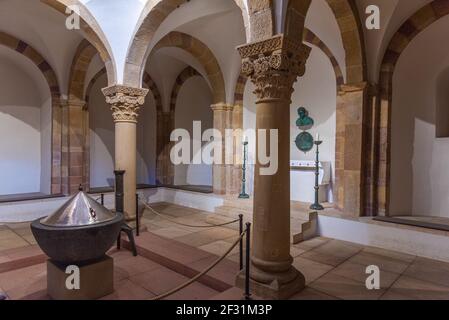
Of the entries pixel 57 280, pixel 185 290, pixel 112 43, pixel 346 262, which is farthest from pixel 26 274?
pixel 346 262

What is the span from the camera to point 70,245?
2.60 meters

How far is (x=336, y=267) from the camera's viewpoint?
3561 millimetres

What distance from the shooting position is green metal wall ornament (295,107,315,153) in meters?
6.36

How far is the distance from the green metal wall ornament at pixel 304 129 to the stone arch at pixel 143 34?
337 cm

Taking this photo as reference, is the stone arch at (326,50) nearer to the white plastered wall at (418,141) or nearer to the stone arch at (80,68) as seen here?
the white plastered wall at (418,141)

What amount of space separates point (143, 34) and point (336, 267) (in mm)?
4429

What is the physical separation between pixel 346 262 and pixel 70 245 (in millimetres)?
3200

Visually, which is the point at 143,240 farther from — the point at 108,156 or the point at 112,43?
the point at 108,156

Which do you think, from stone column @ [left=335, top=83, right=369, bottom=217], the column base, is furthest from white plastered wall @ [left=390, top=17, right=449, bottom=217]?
the column base

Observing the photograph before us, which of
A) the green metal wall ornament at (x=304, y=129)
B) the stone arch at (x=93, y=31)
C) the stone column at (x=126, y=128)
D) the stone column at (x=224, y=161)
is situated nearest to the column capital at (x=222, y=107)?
the stone column at (x=224, y=161)

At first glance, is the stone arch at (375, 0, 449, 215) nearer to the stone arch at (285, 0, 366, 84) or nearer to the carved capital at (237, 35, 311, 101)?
the stone arch at (285, 0, 366, 84)

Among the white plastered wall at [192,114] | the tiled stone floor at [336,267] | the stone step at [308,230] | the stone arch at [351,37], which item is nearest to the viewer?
the tiled stone floor at [336,267]

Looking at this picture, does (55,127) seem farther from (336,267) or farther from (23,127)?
(336,267)

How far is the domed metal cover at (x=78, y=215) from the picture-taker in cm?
269
